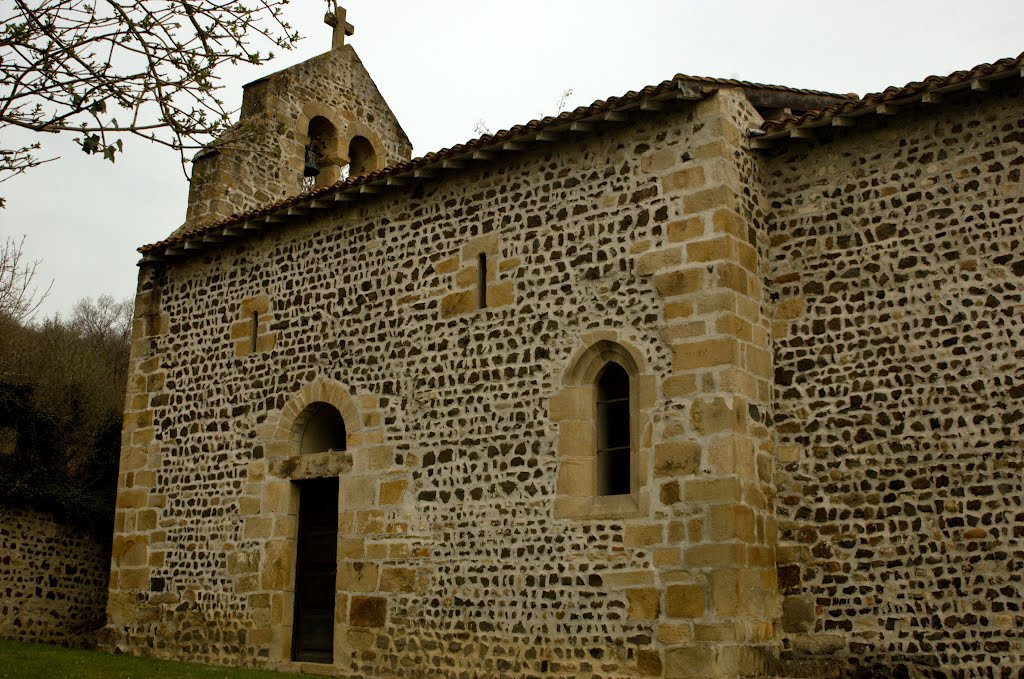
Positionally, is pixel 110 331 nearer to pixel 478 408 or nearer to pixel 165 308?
pixel 165 308

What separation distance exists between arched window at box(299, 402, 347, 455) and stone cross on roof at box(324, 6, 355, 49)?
7.16 meters

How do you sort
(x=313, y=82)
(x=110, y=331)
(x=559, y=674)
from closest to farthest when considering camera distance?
(x=559, y=674)
(x=313, y=82)
(x=110, y=331)

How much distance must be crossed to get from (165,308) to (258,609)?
4.75 m

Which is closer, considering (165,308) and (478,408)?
(478,408)

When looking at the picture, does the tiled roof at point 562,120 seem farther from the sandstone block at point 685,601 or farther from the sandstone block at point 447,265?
the sandstone block at point 685,601

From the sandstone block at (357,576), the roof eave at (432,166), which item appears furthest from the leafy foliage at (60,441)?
the sandstone block at (357,576)

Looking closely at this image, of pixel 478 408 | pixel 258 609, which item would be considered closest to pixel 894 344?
pixel 478 408

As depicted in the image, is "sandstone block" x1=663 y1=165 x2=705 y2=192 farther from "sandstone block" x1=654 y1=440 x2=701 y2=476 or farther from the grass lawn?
the grass lawn

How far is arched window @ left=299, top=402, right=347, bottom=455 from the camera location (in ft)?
43.3

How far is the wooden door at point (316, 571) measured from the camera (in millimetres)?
12555

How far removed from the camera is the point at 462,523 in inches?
444

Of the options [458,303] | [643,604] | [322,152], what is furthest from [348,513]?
[322,152]

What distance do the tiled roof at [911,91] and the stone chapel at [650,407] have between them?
29mm

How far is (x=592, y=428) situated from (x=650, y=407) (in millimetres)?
723
